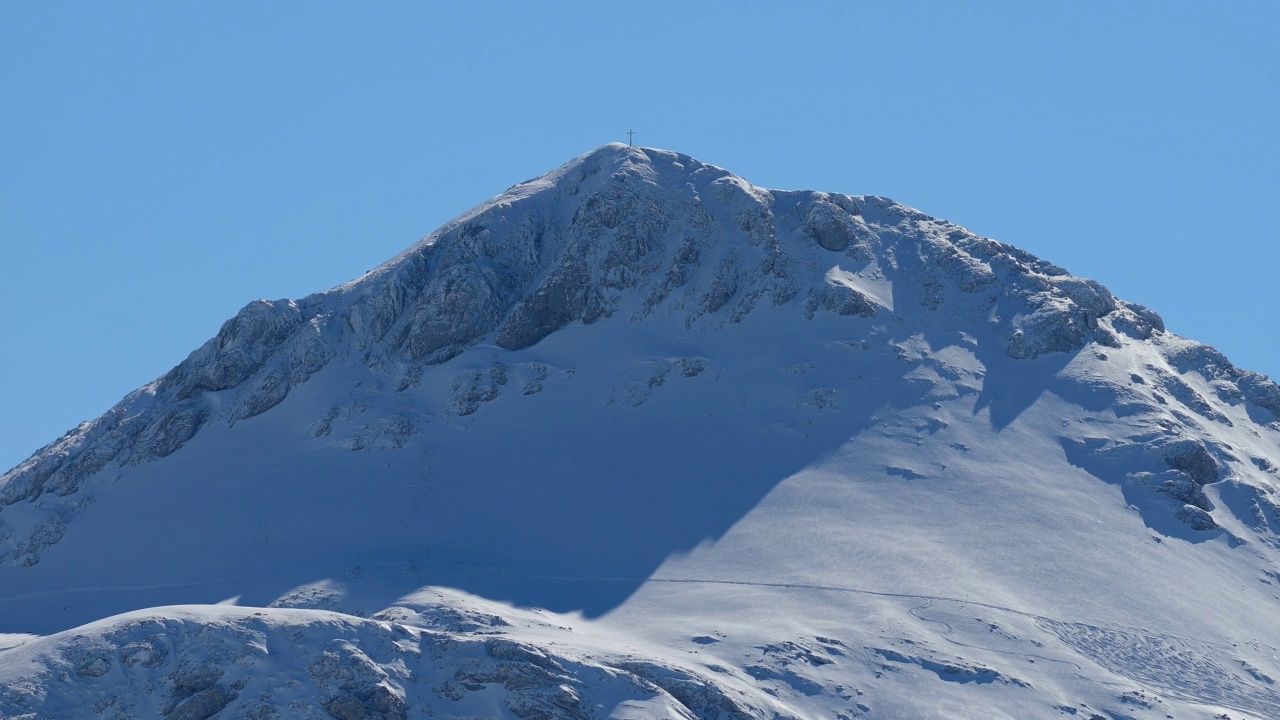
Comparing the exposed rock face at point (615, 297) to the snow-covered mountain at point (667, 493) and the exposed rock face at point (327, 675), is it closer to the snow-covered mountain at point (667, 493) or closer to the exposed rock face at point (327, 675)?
the snow-covered mountain at point (667, 493)

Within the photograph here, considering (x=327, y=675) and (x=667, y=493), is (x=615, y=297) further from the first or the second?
(x=327, y=675)

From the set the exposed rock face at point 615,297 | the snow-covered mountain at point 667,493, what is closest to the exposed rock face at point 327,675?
the snow-covered mountain at point 667,493

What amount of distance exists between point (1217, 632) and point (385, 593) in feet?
123

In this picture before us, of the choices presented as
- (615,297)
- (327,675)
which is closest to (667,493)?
(615,297)

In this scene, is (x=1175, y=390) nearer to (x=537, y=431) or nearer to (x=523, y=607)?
(x=537, y=431)

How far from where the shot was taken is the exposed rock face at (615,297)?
95938 mm

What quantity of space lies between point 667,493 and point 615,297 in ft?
59.1

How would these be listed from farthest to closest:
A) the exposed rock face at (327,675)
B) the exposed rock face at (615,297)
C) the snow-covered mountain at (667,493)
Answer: the exposed rock face at (615,297)
the snow-covered mountain at (667,493)
the exposed rock face at (327,675)

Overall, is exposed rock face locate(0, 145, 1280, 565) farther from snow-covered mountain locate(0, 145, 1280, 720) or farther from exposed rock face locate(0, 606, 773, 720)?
exposed rock face locate(0, 606, 773, 720)

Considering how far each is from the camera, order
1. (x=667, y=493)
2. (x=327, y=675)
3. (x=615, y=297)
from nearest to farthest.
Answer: (x=327, y=675) → (x=667, y=493) → (x=615, y=297)

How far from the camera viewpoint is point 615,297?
10000cm

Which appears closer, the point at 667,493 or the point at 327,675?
the point at 327,675

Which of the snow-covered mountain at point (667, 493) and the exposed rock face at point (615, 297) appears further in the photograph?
the exposed rock face at point (615, 297)

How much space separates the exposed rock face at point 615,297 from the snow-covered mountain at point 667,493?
0.78 ft
